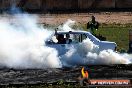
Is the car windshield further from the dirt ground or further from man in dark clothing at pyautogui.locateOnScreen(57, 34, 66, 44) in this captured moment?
the dirt ground

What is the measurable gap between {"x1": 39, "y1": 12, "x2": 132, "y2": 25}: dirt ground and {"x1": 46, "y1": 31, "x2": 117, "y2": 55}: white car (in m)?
23.1

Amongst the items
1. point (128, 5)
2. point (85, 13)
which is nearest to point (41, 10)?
point (85, 13)

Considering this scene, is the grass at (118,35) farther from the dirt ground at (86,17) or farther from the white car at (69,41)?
the dirt ground at (86,17)

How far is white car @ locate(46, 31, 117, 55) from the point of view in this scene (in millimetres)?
18234

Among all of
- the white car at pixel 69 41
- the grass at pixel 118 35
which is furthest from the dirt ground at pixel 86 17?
the white car at pixel 69 41

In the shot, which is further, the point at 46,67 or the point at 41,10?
the point at 41,10

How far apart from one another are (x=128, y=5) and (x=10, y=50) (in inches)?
1353

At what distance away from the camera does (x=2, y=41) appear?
745 inches

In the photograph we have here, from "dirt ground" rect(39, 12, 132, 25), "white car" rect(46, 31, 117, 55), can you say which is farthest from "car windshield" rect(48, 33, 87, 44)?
"dirt ground" rect(39, 12, 132, 25)

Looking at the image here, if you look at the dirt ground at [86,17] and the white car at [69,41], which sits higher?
the white car at [69,41]

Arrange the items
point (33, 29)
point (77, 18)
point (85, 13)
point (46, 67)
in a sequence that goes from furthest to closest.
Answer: point (85, 13) < point (77, 18) < point (33, 29) < point (46, 67)

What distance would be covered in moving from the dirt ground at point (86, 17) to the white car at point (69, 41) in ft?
75.7

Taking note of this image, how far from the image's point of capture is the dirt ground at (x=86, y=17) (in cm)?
4250

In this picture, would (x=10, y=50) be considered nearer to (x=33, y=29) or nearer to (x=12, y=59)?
(x=12, y=59)
